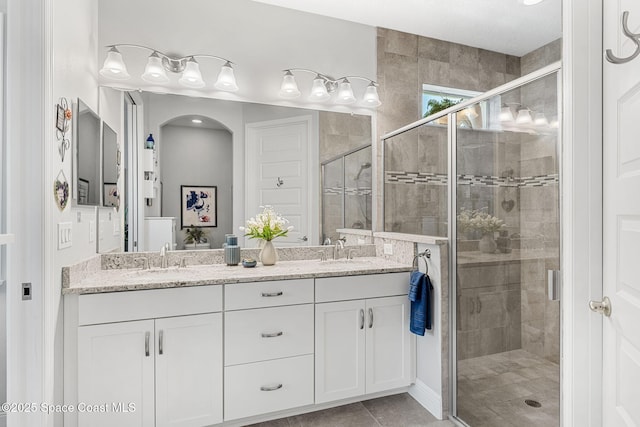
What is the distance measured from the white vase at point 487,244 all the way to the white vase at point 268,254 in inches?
51.3

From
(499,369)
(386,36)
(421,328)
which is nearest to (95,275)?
(421,328)

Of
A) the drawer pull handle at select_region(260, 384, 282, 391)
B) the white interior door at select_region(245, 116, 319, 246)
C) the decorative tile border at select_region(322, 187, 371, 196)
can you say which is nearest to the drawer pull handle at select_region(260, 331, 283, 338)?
the drawer pull handle at select_region(260, 384, 282, 391)

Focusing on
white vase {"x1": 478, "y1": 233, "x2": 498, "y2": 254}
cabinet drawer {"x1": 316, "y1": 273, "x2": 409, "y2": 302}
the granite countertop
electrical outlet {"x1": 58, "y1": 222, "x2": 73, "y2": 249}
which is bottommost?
cabinet drawer {"x1": 316, "y1": 273, "x2": 409, "y2": 302}

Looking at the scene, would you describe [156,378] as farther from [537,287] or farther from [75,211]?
[537,287]

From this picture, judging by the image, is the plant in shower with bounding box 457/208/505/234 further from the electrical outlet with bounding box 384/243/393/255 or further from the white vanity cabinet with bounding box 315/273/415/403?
the electrical outlet with bounding box 384/243/393/255

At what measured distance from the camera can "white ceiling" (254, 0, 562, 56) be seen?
2.60 metres

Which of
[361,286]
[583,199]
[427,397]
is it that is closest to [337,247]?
[361,286]

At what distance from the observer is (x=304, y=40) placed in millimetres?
2701

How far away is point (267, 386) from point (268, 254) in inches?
31.7

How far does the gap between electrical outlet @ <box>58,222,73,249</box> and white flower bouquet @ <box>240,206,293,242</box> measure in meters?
0.99

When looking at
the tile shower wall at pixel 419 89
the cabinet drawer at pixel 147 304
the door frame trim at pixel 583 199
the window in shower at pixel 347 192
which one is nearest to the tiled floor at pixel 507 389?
the door frame trim at pixel 583 199

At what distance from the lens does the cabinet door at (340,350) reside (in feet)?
6.68

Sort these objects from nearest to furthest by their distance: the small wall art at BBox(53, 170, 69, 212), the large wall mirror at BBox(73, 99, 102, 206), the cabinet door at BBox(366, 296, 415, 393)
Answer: the small wall art at BBox(53, 170, 69, 212)
the large wall mirror at BBox(73, 99, 102, 206)
the cabinet door at BBox(366, 296, 415, 393)

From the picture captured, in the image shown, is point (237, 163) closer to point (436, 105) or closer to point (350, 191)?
point (350, 191)
